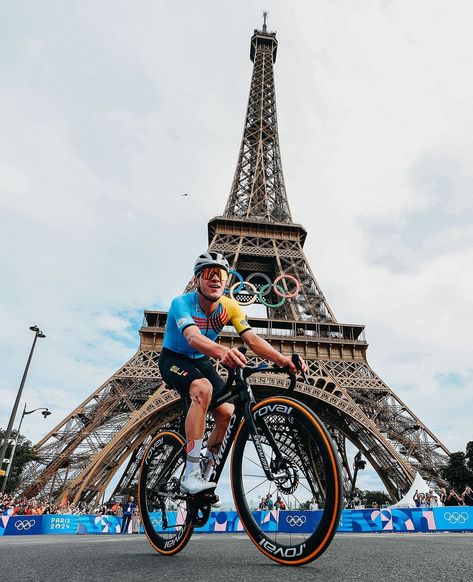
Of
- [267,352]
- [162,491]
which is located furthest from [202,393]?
[162,491]

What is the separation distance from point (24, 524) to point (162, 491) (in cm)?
1594

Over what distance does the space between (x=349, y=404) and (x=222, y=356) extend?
2304cm

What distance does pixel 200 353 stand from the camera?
11.5ft

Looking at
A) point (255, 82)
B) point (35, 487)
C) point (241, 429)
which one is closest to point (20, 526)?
point (35, 487)

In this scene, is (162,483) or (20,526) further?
(20,526)

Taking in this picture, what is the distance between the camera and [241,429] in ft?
10.2

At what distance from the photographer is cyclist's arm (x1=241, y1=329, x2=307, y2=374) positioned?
3.09m

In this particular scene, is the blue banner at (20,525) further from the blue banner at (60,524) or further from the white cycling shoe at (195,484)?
the white cycling shoe at (195,484)

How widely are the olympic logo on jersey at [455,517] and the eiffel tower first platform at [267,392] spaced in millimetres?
7125

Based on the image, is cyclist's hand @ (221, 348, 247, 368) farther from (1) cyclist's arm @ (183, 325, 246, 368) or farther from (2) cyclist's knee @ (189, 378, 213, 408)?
(2) cyclist's knee @ (189, 378, 213, 408)

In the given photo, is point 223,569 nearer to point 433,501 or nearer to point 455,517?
point 455,517

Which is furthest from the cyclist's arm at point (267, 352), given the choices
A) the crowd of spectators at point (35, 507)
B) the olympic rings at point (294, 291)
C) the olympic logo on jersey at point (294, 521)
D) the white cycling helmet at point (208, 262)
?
the olympic rings at point (294, 291)

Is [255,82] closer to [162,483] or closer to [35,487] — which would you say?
[35,487]

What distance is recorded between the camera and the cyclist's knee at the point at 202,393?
319 cm
